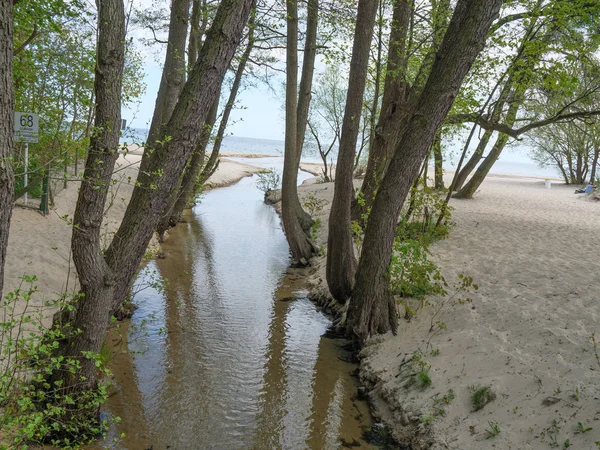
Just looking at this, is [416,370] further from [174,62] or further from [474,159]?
[474,159]

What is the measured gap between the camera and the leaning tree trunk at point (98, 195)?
12.0 ft

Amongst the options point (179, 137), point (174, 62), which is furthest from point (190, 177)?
point (179, 137)

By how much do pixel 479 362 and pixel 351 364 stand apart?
1777 mm

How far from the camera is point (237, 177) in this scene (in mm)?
31219

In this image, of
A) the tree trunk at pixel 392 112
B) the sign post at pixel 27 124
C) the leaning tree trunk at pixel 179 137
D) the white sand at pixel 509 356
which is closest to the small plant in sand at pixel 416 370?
the white sand at pixel 509 356

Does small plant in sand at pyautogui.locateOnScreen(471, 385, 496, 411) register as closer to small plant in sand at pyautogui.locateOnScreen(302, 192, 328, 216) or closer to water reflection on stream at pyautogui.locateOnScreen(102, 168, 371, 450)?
water reflection on stream at pyautogui.locateOnScreen(102, 168, 371, 450)

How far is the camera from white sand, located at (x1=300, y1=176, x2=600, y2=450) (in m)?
4.17

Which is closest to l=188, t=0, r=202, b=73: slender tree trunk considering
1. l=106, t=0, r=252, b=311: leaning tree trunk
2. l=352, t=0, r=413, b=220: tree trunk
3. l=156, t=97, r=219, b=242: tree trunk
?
→ l=156, t=97, r=219, b=242: tree trunk

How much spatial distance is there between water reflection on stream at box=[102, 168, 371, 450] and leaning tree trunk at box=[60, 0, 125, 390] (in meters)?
1.01

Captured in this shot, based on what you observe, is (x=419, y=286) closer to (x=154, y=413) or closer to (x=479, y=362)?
(x=479, y=362)

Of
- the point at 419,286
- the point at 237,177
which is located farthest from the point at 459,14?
the point at 237,177

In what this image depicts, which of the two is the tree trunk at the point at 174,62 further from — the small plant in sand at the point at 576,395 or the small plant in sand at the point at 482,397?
the small plant in sand at the point at 576,395

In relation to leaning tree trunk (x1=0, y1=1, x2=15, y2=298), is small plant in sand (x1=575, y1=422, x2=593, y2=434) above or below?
below

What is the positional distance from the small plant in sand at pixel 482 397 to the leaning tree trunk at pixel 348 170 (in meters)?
3.37
